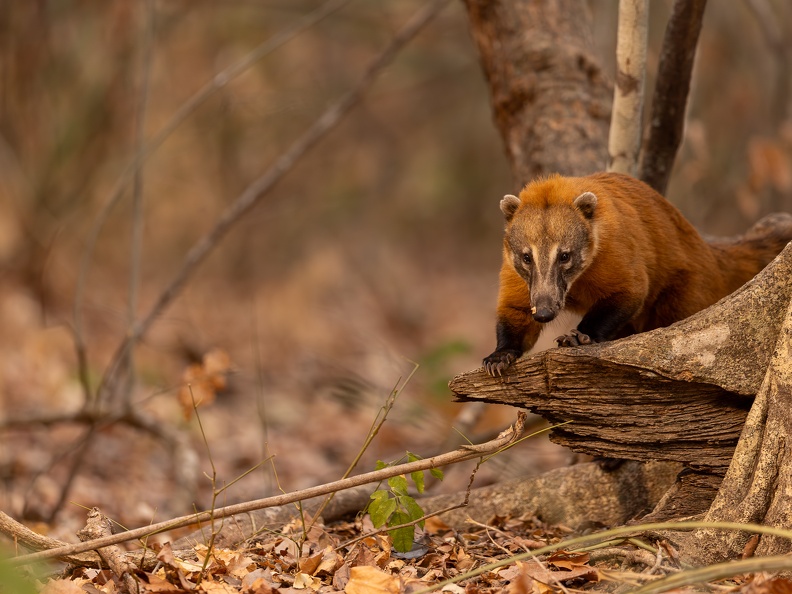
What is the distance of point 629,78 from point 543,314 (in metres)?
1.93

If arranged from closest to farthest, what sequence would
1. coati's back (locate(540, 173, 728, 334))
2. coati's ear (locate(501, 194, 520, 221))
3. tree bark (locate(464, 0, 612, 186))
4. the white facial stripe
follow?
the white facial stripe → coati's back (locate(540, 173, 728, 334)) → coati's ear (locate(501, 194, 520, 221)) → tree bark (locate(464, 0, 612, 186))

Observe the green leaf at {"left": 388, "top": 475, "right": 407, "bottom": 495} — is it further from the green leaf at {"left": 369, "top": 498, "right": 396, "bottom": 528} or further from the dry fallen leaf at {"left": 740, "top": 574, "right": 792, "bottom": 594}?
the dry fallen leaf at {"left": 740, "top": 574, "right": 792, "bottom": 594}

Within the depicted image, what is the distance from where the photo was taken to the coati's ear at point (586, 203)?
16.5ft

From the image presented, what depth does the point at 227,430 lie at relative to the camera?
11.6 m

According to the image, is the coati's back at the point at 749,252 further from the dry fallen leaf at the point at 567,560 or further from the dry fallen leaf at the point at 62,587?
the dry fallen leaf at the point at 62,587

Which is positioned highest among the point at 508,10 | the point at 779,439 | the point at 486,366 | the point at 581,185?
the point at 508,10

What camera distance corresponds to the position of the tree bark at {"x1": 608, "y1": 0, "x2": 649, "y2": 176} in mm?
5684

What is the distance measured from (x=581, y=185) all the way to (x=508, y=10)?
7.14 feet

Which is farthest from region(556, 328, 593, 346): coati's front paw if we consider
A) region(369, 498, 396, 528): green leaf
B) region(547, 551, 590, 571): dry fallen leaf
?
region(369, 498, 396, 528): green leaf

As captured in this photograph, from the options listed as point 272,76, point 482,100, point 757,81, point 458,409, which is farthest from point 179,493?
point 482,100

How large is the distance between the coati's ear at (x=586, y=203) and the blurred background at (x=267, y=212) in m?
3.95

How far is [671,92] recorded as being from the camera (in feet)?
19.4

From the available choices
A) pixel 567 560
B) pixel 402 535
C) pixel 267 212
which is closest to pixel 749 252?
pixel 567 560

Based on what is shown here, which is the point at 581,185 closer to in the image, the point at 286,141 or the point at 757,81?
the point at 757,81
